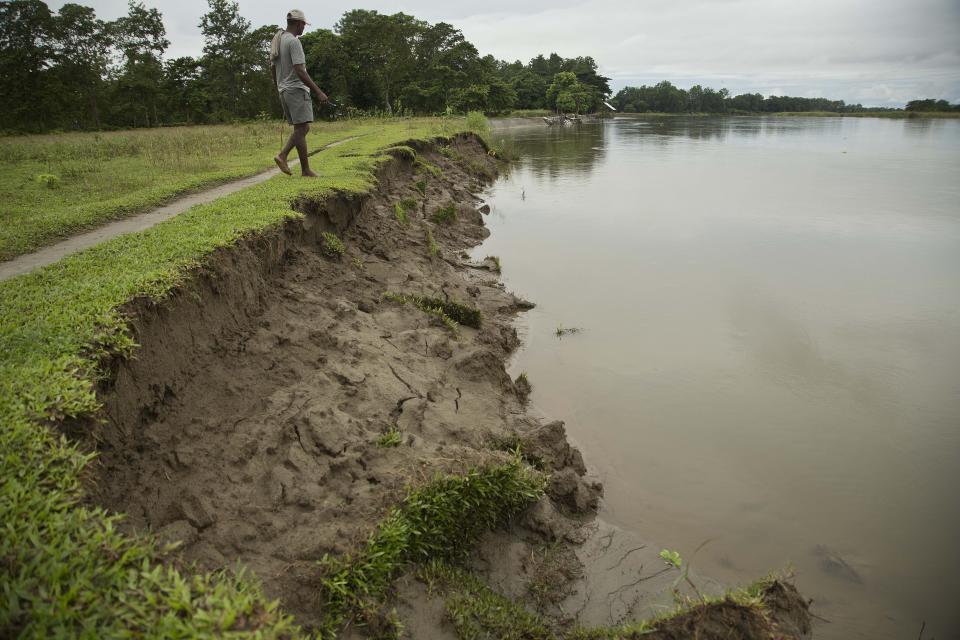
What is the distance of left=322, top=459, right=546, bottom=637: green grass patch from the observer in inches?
109

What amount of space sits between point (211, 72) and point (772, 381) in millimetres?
49415

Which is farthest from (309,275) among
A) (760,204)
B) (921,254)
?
(760,204)

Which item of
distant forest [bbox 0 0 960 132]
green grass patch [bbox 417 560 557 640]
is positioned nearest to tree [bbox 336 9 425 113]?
distant forest [bbox 0 0 960 132]

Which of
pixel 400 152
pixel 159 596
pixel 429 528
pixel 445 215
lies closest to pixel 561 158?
pixel 400 152

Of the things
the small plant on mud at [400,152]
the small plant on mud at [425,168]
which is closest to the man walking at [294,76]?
the small plant on mud at [400,152]

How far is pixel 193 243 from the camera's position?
4773 mm

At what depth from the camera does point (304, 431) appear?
3875 millimetres

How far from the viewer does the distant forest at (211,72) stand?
31.4m

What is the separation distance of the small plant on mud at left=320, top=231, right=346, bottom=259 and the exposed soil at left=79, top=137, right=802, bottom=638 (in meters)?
0.33

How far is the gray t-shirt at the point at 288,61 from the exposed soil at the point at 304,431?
193 cm

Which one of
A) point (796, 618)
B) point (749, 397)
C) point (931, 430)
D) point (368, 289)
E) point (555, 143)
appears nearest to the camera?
point (796, 618)

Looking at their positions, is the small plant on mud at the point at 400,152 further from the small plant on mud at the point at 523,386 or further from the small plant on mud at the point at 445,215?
the small plant on mud at the point at 523,386

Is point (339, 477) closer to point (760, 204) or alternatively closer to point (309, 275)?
point (309, 275)

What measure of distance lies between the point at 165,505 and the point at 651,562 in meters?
3.13
